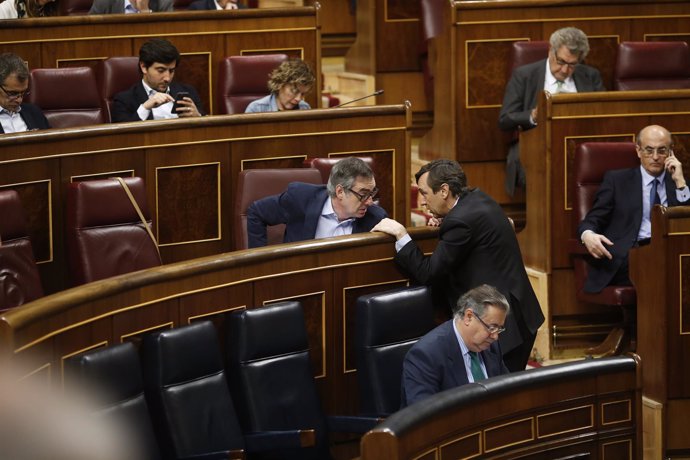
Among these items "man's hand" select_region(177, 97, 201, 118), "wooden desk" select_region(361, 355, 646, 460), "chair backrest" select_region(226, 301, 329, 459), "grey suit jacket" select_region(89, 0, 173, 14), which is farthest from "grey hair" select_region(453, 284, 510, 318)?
"grey suit jacket" select_region(89, 0, 173, 14)

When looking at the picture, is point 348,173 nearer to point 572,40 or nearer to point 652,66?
point 572,40

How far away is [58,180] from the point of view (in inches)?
87.3

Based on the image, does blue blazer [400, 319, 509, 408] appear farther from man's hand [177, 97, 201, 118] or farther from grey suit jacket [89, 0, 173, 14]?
grey suit jacket [89, 0, 173, 14]

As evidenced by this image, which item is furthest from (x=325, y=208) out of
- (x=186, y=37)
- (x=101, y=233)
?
(x=186, y=37)

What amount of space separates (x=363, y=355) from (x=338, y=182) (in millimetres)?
294

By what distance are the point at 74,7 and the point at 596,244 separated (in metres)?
1.60

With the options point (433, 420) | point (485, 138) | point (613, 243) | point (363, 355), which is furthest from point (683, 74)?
point (433, 420)

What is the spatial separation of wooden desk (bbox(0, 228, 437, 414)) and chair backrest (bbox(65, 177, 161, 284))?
1.18 feet

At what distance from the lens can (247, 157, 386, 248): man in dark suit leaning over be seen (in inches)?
80.6

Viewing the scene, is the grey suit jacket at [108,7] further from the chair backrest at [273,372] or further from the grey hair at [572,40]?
the chair backrest at [273,372]

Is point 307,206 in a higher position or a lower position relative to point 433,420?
higher

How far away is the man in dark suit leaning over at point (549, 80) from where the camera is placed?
2.76 metres

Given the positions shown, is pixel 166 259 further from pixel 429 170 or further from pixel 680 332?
pixel 680 332

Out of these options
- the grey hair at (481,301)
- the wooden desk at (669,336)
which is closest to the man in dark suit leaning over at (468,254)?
the grey hair at (481,301)
